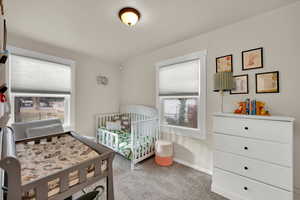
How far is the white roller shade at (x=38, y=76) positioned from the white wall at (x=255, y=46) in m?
2.23

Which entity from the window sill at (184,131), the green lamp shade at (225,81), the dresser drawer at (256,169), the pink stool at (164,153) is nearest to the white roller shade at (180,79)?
the green lamp shade at (225,81)

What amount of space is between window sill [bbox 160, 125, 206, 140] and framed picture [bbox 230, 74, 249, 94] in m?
0.88

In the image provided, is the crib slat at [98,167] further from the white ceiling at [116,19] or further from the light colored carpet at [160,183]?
the white ceiling at [116,19]

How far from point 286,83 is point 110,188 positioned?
2.28m

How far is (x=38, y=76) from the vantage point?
2568 mm

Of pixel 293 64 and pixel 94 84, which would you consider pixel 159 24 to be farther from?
pixel 94 84

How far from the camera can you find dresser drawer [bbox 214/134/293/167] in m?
1.33

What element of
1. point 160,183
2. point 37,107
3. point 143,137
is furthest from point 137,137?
point 37,107

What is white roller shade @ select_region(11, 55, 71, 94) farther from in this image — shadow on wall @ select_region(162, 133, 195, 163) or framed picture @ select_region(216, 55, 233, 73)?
framed picture @ select_region(216, 55, 233, 73)

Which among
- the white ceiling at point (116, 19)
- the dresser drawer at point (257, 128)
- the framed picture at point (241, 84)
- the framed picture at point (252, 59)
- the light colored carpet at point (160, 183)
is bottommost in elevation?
the light colored carpet at point (160, 183)

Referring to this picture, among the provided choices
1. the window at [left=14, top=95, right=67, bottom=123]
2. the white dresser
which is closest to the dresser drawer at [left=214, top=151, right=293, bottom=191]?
the white dresser

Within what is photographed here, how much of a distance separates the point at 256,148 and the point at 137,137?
5.93 feet

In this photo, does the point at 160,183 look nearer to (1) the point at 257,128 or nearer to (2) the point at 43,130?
(1) the point at 257,128

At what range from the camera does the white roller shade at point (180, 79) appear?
2.40 m
